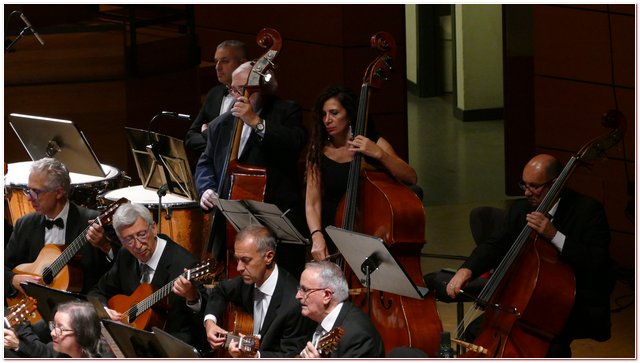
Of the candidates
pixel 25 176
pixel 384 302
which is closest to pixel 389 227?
pixel 384 302

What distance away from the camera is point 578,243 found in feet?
14.3

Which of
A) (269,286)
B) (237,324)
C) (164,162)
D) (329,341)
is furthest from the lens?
(164,162)

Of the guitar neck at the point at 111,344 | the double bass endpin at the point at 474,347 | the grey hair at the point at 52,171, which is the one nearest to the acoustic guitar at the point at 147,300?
the guitar neck at the point at 111,344

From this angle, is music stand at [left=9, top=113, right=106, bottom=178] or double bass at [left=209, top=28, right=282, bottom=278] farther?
music stand at [left=9, top=113, right=106, bottom=178]

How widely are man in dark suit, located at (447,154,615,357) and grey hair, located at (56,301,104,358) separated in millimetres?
1597

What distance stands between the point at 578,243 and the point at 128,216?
1.74 metres

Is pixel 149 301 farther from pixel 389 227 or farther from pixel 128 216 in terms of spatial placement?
pixel 389 227

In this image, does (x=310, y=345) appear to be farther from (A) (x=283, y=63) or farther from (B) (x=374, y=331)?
(A) (x=283, y=63)

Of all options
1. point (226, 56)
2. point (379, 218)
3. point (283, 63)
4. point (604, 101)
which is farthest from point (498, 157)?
point (379, 218)

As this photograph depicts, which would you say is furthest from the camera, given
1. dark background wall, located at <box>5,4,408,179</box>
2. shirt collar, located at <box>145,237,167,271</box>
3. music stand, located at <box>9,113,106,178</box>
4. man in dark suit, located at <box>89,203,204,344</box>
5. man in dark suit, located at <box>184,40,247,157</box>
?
dark background wall, located at <box>5,4,408,179</box>

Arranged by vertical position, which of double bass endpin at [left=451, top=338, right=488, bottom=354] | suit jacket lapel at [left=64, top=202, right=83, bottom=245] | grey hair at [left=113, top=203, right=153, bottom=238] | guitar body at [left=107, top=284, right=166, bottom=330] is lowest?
double bass endpin at [left=451, top=338, right=488, bottom=354]

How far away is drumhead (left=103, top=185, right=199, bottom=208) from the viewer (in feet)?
18.4

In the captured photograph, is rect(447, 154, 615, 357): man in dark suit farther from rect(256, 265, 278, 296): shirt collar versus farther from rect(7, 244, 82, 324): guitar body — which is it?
rect(7, 244, 82, 324): guitar body

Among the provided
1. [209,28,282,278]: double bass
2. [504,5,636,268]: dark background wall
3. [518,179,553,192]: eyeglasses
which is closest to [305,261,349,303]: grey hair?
[518,179,553,192]: eyeglasses
